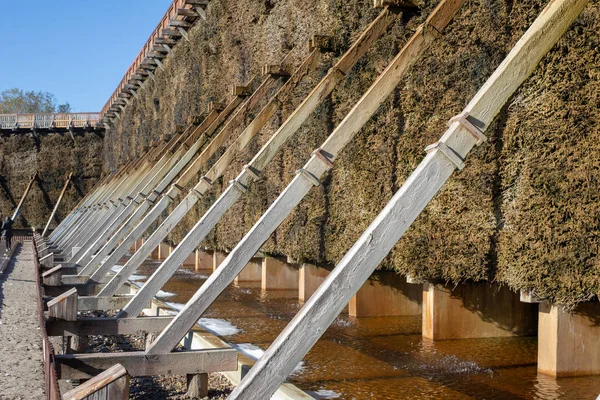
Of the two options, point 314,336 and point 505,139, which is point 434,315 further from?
point 314,336

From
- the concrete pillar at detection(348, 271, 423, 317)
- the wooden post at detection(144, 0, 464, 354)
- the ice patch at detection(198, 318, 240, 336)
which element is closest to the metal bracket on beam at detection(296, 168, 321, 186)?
the wooden post at detection(144, 0, 464, 354)

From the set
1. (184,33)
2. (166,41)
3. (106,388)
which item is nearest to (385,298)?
(106,388)

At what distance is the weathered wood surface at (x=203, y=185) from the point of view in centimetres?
774

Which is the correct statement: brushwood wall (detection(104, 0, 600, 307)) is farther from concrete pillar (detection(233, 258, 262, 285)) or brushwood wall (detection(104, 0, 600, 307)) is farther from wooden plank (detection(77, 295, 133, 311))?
concrete pillar (detection(233, 258, 262, 285))

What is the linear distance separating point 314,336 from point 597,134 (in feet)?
11.8

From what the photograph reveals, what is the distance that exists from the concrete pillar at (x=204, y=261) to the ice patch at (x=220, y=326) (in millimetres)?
10251

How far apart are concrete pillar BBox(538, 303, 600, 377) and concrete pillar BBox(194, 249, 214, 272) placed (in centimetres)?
1518

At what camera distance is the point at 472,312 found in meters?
9.08

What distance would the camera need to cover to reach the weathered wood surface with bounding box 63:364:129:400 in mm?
4027

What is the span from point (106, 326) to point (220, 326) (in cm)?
278

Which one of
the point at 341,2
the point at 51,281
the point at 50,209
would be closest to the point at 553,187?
the point at 341,2

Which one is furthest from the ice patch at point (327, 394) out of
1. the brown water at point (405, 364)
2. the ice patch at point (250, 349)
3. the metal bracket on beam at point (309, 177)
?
the metal bracket on beam at point (309, 177)

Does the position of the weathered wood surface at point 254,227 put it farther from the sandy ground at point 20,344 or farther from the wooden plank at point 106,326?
the sandy ground at point 20,344

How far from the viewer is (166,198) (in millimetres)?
10969
